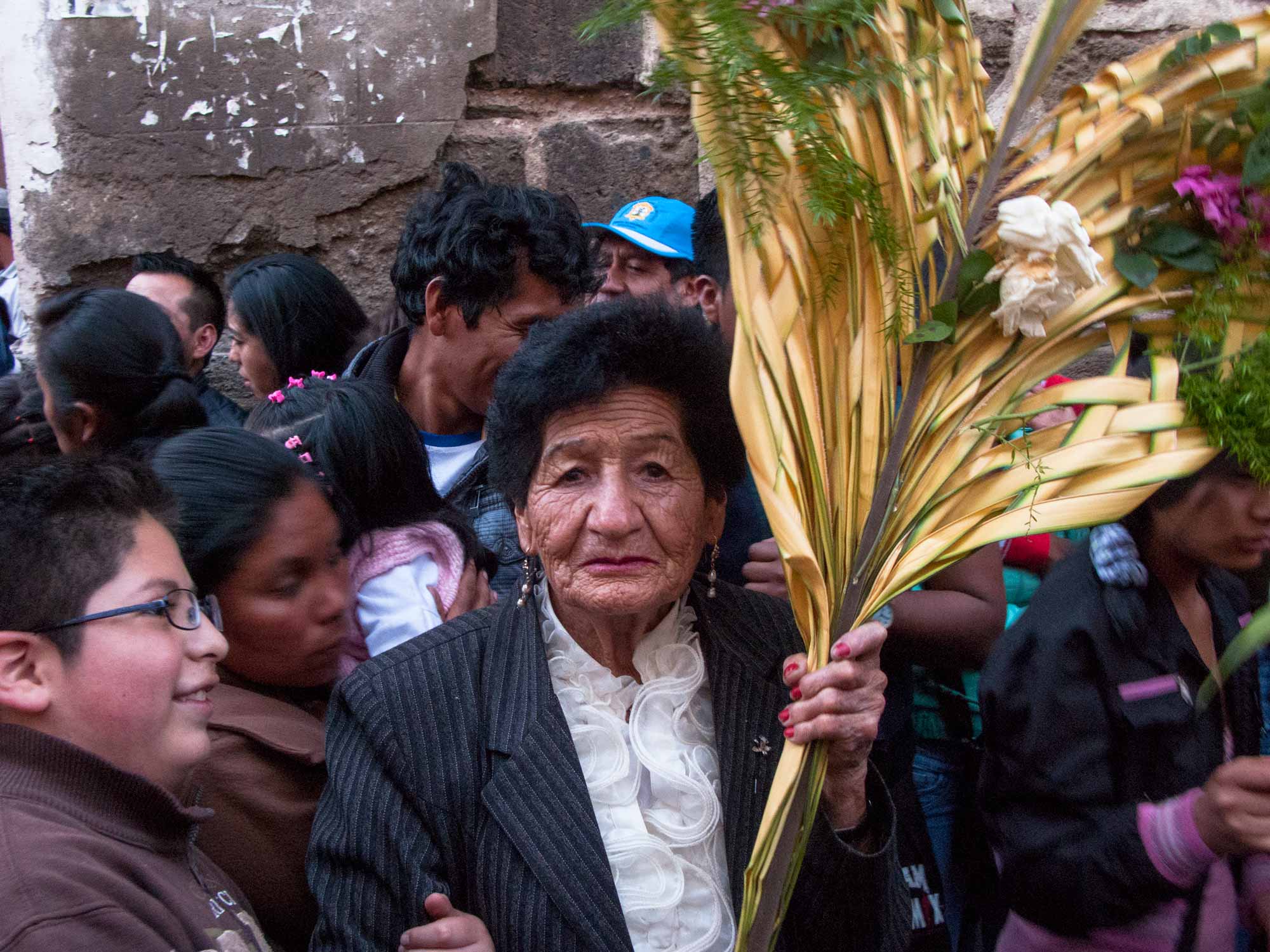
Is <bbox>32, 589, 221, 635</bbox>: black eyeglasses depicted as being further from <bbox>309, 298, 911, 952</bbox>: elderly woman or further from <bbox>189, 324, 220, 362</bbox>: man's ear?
<bbox>189, 324, 220, 362</bbox>: man's ear

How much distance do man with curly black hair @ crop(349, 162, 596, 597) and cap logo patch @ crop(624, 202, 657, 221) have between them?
0.37 meters

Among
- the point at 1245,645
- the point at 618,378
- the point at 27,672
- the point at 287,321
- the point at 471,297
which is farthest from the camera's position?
the point at 287,321

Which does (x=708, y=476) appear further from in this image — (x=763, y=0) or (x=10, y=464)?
(x=10, y=464)

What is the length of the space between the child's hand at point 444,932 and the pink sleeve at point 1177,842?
108 centimetres

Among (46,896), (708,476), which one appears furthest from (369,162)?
(46,896)

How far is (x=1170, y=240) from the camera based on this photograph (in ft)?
4.74

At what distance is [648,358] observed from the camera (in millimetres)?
1898

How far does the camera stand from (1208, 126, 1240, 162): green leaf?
1.43 metres

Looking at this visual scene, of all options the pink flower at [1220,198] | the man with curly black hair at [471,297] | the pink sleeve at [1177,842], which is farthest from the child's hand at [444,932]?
the pink flower at [1220,198]

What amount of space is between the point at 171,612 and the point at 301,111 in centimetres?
207

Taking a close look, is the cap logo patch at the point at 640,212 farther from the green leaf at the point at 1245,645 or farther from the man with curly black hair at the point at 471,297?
the green leaf at the point at 1245,645

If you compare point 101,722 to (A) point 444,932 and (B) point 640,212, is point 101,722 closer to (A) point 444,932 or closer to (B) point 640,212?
(A) point 444,932

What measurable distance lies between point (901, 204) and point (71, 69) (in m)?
2.64

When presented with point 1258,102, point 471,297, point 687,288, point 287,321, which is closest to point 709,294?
point 687,288
